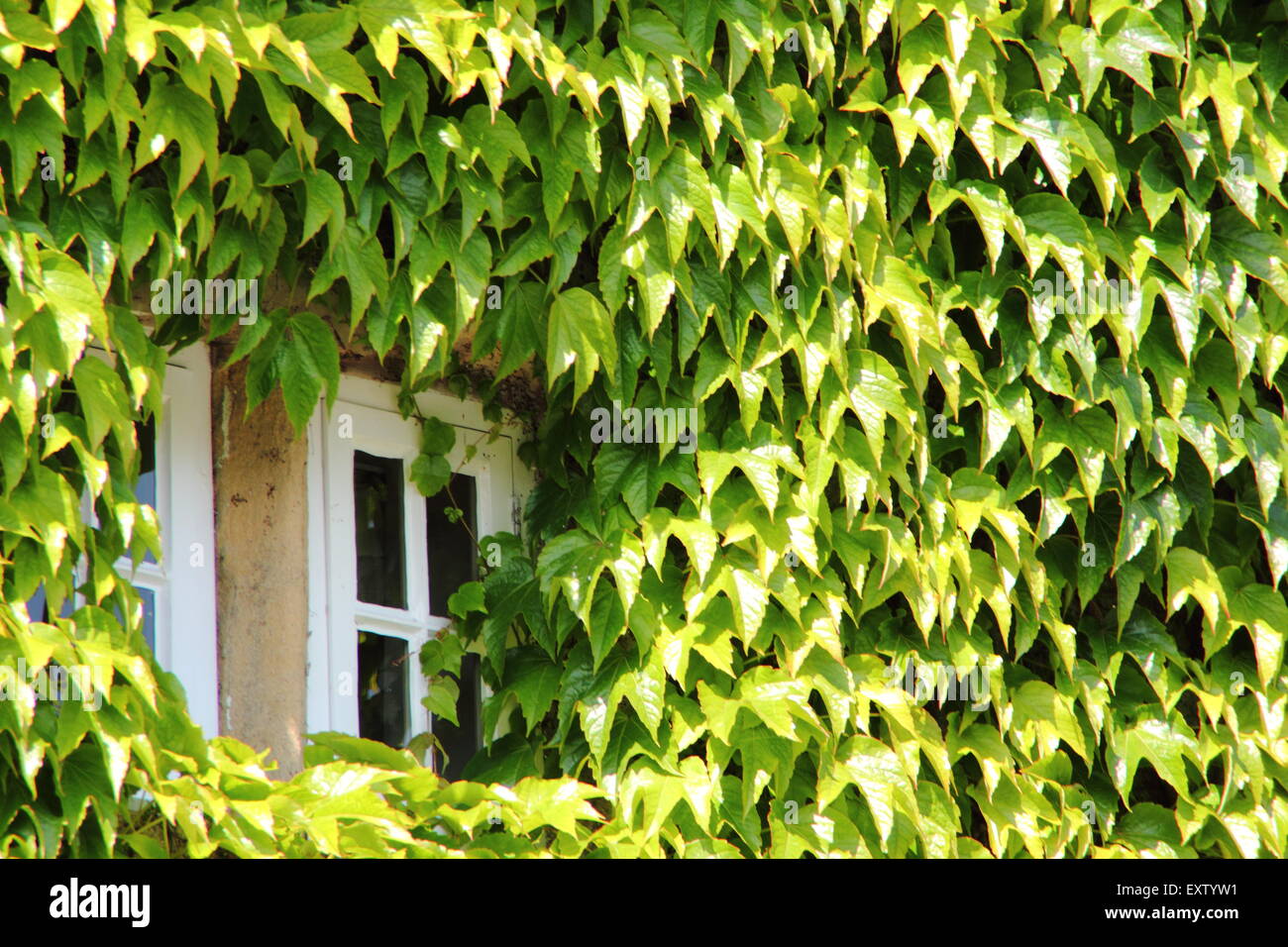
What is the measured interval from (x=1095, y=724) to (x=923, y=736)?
1.21 feet

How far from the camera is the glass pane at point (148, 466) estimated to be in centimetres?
241

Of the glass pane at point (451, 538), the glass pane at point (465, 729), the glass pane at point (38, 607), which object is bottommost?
the glass pane at point (465, 729)

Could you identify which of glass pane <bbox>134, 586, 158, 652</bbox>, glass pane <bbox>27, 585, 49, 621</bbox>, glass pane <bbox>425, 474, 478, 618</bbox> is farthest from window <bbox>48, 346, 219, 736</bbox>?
glass pane <bbox>425, 474, 478, 618</bbox>

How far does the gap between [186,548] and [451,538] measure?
49cm

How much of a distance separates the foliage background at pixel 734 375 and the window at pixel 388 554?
0.26 ft

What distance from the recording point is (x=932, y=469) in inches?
108

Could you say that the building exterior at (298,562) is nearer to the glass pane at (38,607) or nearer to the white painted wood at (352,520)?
the white painted wood at (352,520)

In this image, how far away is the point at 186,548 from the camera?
2420 millimetres

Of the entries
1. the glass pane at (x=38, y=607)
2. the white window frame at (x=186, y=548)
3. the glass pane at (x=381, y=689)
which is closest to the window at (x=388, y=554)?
the glass pane at (x=381, y=689)

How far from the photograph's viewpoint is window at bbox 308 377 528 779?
8.31 feet

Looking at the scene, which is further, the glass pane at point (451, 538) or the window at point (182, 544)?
the glass pane at point (451, 538)

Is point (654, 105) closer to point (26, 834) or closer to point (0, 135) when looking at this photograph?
point (0, 135)

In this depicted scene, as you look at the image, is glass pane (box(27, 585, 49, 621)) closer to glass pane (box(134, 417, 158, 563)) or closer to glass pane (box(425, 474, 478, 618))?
glass pane (box(134, 417, 158, 563))

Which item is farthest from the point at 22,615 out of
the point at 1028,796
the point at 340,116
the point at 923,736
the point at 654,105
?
the point at 1028,796
